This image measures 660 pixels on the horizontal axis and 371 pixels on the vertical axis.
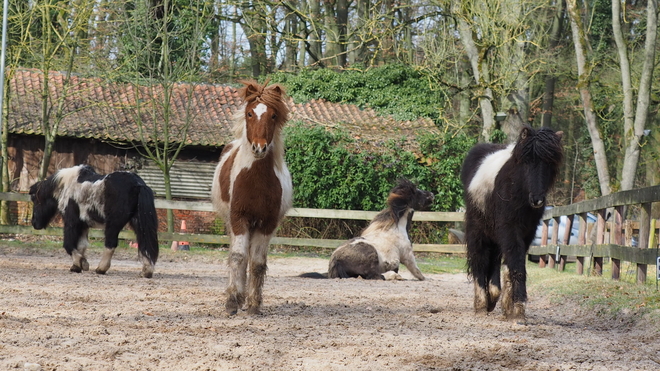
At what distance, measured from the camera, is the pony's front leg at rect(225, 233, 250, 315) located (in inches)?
277

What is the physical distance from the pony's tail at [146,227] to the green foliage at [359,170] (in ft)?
32.8

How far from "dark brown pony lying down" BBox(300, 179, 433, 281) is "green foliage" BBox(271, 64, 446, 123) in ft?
42.3

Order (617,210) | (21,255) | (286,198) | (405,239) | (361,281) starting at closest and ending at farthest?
(286,198) < (617,210) < (361,281) < (405,239) < (21,255)

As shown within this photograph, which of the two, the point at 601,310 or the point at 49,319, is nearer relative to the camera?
the point at 49,319

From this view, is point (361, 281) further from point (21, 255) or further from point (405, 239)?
point (21, 255)

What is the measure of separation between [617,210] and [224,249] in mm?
12104

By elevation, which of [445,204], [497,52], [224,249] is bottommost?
[224,249]

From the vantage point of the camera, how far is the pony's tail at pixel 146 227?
434 inches

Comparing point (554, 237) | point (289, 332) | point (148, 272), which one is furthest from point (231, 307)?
point (554, 237)

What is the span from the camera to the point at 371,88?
27.6 meters

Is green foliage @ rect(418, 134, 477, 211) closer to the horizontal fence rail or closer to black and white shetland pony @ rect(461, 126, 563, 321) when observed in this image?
the horizontal fence rail

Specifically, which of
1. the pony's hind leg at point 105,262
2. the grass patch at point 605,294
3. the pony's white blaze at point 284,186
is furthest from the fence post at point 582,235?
the pony's hind leg at point 105,262

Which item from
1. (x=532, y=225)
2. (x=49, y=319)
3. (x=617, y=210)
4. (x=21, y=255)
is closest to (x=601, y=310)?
(x=532, y=225)

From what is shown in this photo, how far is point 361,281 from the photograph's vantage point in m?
12.2
